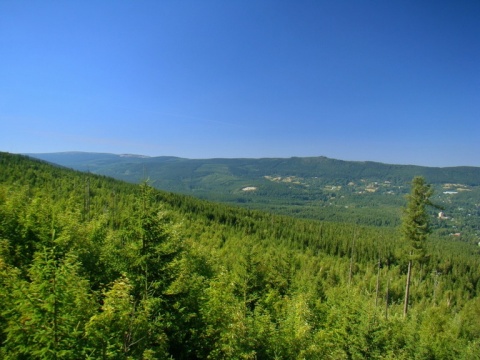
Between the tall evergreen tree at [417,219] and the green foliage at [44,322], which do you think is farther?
the tall evergreen tree at [417,219]

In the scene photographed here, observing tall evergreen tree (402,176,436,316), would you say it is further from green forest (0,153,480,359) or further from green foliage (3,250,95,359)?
green foliage (3,250,95,359)

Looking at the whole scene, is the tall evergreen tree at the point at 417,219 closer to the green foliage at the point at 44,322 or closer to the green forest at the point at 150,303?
the green forest at the point at 150,303

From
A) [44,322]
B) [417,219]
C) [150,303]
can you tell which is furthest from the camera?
[417,219]

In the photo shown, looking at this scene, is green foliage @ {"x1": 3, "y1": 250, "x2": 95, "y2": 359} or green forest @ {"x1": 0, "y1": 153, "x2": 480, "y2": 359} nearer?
green foliage @ {"x1": 3, "y1": 250, "x2": 95, "y2": 359}

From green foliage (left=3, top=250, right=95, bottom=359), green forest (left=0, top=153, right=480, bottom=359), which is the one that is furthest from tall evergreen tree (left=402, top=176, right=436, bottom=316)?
green foliage (left=3, top=250, right=95, bottom=359)

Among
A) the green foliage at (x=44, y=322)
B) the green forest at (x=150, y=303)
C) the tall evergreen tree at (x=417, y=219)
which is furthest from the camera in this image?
the tall evergreen tree at (x=417, y=219)

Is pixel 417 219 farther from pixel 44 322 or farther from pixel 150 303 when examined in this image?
pixel 44 322

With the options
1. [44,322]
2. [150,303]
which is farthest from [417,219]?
[44,322]

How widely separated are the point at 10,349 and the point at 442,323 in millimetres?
47363

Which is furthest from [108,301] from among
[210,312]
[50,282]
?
[210,312]

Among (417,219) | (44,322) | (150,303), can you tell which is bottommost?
(150,303)

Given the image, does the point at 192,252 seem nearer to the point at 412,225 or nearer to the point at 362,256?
the point at 412,225

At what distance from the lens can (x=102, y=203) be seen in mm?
84062

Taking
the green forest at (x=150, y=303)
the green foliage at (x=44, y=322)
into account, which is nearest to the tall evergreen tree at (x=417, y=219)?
the green forest at (x=150, y=303)
